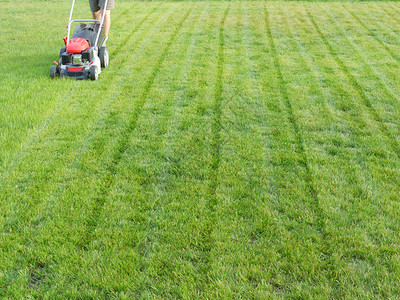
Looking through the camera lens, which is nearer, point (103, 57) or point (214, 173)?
point (214, 173)

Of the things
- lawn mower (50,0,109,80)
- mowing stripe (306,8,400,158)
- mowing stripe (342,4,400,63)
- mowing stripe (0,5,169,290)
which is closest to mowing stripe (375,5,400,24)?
mowing stripe (342,4,400,63)

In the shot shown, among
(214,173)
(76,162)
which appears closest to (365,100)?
(214,173)

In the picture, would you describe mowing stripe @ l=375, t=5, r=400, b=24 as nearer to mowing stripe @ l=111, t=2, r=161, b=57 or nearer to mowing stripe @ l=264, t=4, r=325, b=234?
mowing stripe @ l=264, t=4, r=325, b=234

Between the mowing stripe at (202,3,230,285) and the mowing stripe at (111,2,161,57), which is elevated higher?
the mowing stripe at (111,2,161,57)

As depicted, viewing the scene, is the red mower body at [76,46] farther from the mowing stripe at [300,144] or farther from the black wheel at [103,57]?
the mowing stripe at [300,144]

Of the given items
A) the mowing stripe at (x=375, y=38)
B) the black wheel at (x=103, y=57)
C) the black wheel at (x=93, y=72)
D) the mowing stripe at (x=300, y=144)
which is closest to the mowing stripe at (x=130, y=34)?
the black wheel at (x=103, y=57)

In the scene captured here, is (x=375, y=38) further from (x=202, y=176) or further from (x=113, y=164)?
(x=113, y=164)

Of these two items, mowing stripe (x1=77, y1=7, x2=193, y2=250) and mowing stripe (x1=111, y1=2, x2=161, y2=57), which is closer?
mowing stripe (x1=77, y1=7, x2=193, y2=250)

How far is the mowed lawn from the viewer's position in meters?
2.69

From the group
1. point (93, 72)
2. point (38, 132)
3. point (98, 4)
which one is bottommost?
point (38, 132)

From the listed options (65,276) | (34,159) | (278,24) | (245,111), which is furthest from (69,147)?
(278,24)

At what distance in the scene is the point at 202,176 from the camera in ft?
12.5

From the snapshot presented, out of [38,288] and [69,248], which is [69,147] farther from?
[38,288]

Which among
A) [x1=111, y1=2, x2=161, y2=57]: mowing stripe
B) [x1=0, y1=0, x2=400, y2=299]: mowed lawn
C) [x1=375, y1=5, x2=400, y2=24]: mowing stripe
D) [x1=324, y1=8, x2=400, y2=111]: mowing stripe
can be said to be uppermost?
[x1=375, y1=5, x2=400, y2=24]: mowing stripe
